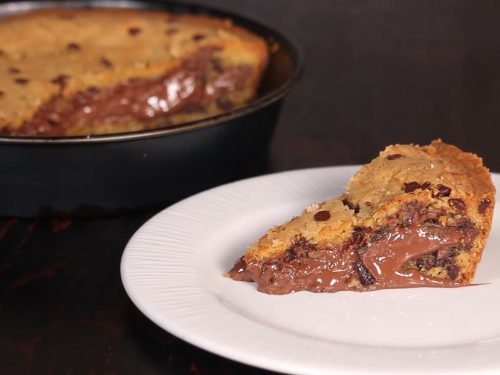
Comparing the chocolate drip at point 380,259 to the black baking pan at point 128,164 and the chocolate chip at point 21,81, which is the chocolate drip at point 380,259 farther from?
the chocolate chip at point 21,81

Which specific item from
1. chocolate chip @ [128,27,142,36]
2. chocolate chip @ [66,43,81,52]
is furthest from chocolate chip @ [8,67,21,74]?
chocolate chip @ [128,27,142,36]

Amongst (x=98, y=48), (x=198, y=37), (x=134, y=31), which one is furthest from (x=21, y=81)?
(x=198, y=37)

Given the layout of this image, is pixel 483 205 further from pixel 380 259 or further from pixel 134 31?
pixel 134 31


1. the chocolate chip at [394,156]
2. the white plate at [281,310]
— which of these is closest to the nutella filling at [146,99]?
the white plate at [281,310]

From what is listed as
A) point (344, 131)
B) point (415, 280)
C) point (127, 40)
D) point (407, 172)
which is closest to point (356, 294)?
point (415, 280)

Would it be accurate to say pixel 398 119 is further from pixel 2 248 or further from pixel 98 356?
pixel 98 356

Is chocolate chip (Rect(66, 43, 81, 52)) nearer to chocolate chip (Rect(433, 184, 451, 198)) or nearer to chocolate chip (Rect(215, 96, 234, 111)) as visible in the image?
chocolate chip (Rect(215, 96, 234, 111))
